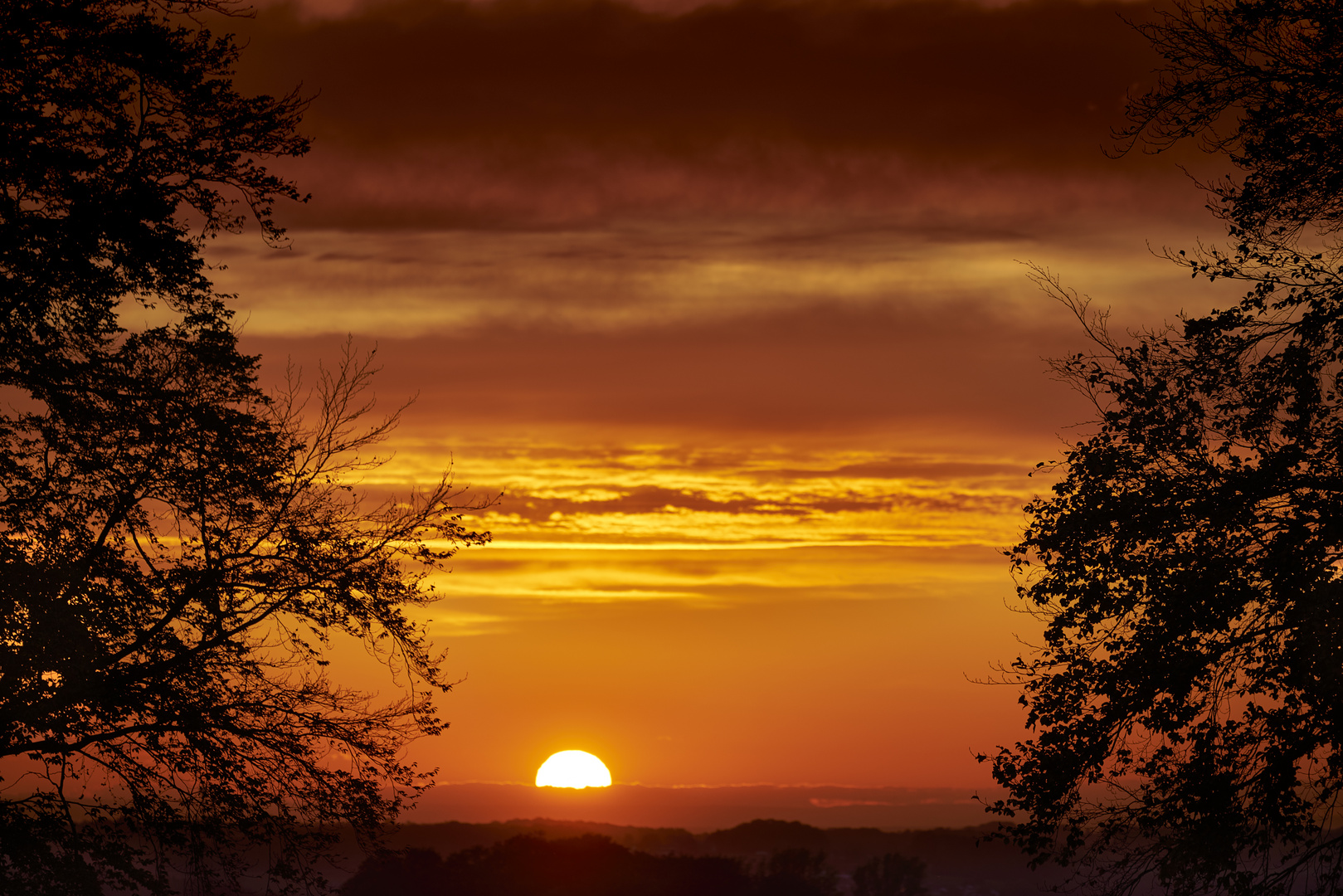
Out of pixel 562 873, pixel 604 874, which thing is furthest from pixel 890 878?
pixel 562 873

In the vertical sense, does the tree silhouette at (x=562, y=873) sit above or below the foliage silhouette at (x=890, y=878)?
above

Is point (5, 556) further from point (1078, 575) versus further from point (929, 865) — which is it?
point (929, 865)

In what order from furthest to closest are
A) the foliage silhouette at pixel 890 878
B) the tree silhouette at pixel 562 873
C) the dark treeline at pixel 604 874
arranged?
the foliage silhouette at pixel 890 878, the dark treeline at pixel 604 874, the tree silhouette at pixel 562 873

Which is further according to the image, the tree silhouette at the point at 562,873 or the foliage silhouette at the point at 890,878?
the foliage silhouette at the point at 890,878

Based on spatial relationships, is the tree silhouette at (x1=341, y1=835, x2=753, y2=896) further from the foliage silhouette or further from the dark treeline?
the foliage silhouette

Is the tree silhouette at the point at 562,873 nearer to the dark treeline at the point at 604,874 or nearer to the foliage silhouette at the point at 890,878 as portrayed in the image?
the dark treeline at the point at 604,874

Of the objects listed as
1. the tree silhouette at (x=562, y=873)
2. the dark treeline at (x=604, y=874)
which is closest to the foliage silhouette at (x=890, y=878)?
the dark treeline at (x=604, y=874)

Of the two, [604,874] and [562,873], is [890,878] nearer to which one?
[604,874]

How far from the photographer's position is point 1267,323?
1247 centimetres

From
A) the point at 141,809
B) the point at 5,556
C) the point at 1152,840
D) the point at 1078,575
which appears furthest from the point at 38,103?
the point at 1152,840

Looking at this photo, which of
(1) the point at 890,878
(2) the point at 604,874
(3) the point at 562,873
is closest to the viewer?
(3) the point at 562,873

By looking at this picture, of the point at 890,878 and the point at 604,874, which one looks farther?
the point at 890,878

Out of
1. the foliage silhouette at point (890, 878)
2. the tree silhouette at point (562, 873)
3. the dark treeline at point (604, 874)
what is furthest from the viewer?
the foliage silhouette at point (890, 878)

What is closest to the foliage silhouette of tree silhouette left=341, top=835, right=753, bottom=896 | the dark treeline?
the dark treeline
